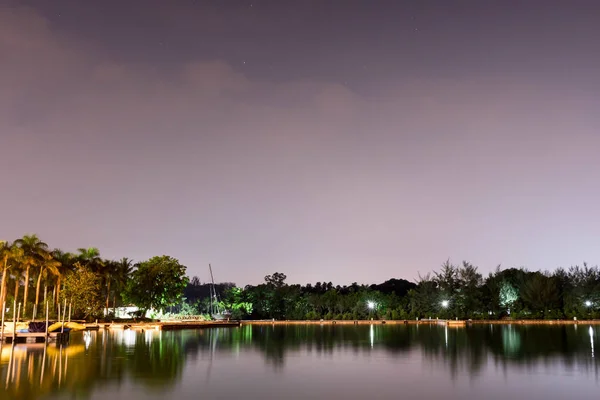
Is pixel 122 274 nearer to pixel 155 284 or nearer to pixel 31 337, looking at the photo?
pixel 155 284

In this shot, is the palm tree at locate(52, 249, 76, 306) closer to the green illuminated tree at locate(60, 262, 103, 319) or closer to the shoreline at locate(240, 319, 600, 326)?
the green illuminated tree at locate(60, 262, 103, 319)

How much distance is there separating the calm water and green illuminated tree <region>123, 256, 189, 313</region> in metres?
32.0

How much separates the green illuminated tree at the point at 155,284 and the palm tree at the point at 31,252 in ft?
40.6

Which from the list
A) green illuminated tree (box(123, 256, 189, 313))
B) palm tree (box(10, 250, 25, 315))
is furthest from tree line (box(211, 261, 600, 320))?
palm tree (box(10, 250, 25, 315))

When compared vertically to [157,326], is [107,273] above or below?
above

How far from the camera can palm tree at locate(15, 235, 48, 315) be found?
180 ft

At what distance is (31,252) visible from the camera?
5556 centimetres

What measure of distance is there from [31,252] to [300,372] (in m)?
42.6

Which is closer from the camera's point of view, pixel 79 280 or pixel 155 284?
pixel 79 280

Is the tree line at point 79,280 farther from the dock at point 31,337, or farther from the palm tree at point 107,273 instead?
the dock at point 31,337

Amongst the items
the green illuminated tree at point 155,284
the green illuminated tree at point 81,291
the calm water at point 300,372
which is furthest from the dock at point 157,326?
the calm water at point 300,372

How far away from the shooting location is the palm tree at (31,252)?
54.9 m

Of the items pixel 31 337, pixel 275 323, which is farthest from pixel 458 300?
pixel 31 337

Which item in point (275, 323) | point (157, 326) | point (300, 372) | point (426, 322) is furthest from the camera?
point (275, 323)
